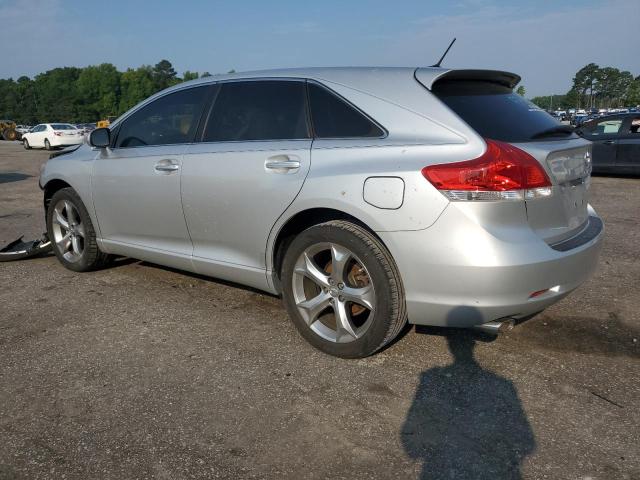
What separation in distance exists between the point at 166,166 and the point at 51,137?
2725 centimetres

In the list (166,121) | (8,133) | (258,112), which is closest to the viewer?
(258,112)

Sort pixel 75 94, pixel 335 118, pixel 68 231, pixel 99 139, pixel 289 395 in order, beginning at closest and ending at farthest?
pixel 289 395
pixel 335 118
pixel 99 139
pixel 68 231
pixel 75 94

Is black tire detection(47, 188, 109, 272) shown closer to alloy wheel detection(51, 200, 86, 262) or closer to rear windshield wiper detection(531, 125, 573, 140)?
alloy wheel detection(51, 200, 86, 262)

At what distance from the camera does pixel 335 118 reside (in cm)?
326

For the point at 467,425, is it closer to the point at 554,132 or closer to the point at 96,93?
the point at 554,132

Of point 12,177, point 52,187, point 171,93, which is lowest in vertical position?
point 12,177

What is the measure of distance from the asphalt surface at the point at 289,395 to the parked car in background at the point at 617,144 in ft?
28.2

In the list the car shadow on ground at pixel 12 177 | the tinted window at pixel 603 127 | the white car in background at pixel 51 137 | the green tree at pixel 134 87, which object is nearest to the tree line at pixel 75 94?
the green tree at pixel 134 87

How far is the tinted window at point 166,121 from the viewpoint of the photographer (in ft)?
13.3

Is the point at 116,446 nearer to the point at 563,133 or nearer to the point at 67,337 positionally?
the point at 67,337

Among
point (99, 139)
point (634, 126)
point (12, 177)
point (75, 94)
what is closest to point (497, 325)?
point (99, 139)

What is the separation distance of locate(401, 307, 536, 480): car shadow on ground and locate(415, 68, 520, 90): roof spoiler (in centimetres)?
126

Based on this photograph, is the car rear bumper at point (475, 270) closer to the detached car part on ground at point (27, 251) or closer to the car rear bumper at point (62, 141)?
the detached car part on ground at point (27, 251)

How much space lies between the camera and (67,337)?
3582 mm
